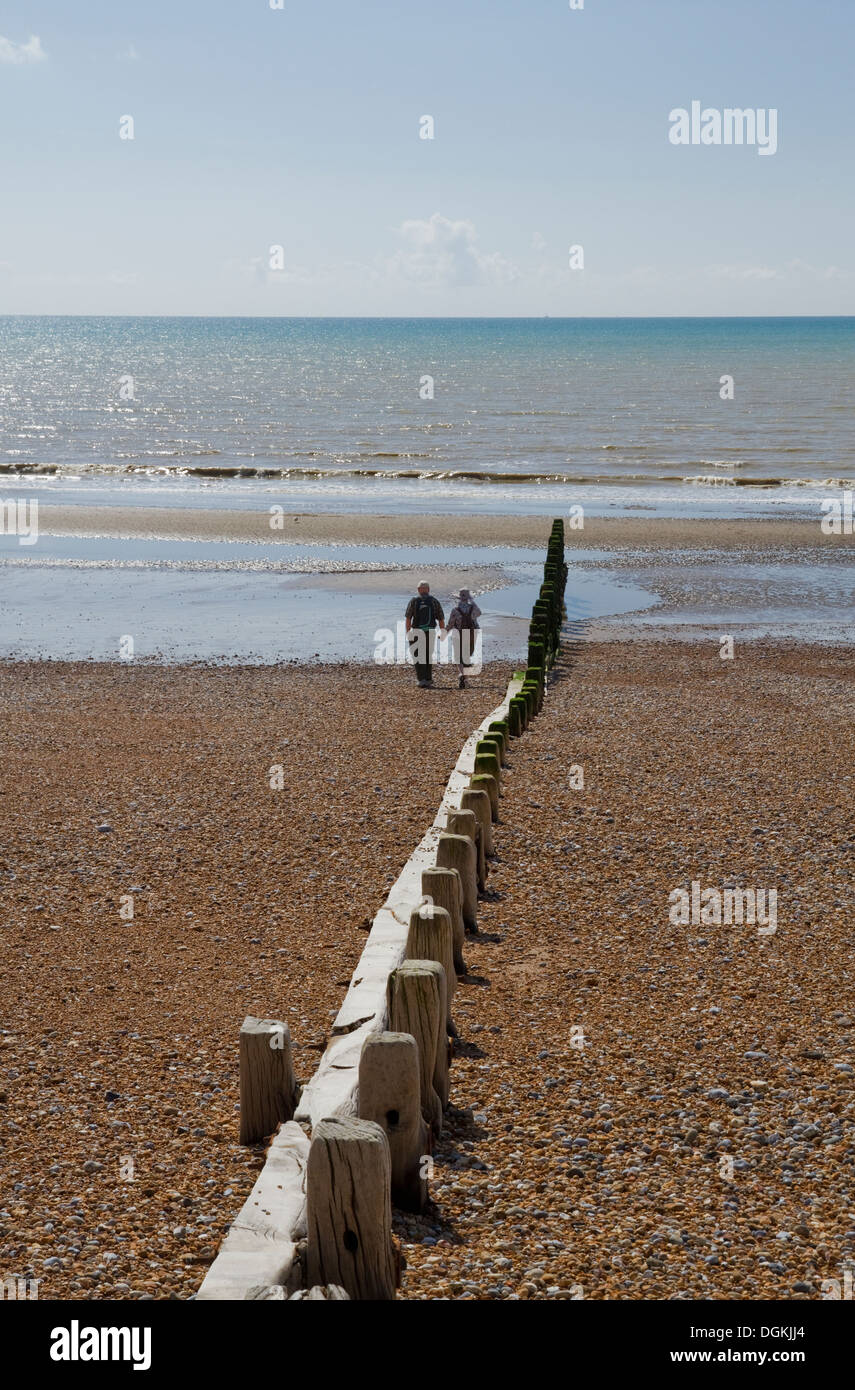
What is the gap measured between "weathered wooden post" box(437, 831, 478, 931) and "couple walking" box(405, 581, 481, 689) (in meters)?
10.2

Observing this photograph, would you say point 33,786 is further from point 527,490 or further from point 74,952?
point 527,490

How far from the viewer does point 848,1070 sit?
6812 mm

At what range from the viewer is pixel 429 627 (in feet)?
61.9

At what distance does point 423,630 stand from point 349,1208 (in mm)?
14726

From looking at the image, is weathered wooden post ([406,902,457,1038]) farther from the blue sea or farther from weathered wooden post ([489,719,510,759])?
the blue sea

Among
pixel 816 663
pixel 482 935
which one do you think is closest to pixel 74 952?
pixel 482 935

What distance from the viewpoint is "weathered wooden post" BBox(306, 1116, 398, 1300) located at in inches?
168

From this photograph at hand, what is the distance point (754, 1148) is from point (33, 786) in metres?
8.81

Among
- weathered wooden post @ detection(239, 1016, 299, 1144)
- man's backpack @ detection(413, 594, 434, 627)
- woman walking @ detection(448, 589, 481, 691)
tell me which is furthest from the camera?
woman walking @ detection(448, 589, 481, 691)

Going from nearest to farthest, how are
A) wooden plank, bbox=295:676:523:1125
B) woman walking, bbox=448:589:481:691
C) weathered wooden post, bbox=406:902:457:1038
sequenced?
wooden plank, bbox=295:676:523:1125 → weathered wooden post, bbox=406:902:457:1038 → woman walking, bbox=448:589:481:691

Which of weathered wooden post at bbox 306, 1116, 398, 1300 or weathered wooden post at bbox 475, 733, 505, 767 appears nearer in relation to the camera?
weathered wooden post at bbox 306, 1116, 398, 1300

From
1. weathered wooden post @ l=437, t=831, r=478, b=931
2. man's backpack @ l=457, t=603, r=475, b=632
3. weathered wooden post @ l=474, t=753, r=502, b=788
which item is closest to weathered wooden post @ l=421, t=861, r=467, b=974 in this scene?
weathered wooden post @ l=437, t=831, r=478, b=931

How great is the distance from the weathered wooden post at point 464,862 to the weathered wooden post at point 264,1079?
8.41 feet

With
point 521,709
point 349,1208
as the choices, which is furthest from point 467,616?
point 349,1208
